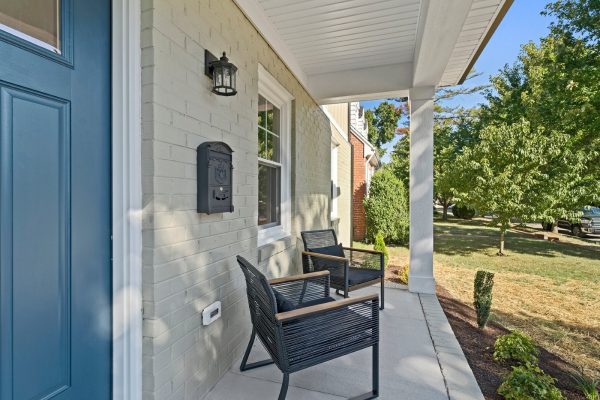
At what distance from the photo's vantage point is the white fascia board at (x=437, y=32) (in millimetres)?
2480

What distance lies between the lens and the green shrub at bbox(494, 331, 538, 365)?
2648 mm

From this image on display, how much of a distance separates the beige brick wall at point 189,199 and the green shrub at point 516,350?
7.20 feet

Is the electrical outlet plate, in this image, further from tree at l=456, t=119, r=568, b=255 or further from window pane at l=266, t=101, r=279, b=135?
tree at l=456, t=119, r=568, b=255

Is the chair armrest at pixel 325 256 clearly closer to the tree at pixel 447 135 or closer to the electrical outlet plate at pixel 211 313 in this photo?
the electrical outlet plate at pixel 211 313

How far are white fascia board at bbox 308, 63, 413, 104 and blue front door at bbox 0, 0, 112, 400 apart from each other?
3.50 m

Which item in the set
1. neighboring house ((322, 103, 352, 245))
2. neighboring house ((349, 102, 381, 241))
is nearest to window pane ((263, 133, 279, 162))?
neighboring house ((322, 103, 352, 245))

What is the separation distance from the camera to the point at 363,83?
4.53m

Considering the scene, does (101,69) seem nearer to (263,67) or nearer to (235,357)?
(263,67)

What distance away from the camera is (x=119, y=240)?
1.61 meters

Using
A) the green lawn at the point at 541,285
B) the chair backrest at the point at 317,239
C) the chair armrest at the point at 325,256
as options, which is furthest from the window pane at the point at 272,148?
the green lawn at the point at 541,285

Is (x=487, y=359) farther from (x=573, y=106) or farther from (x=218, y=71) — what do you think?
(x=573, y=106)

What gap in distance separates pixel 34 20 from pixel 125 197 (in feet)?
2.64

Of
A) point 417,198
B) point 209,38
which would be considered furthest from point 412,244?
point 209,38

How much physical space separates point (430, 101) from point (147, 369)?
4.45m
